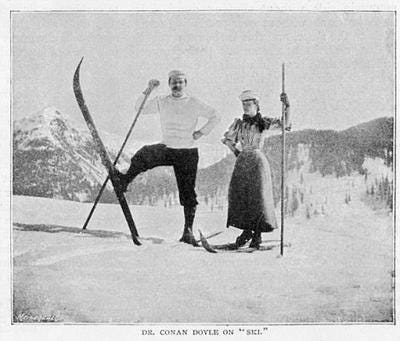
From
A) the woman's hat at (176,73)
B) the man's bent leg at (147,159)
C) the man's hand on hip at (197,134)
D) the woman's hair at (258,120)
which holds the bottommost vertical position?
the man's bent leg at (147,159)

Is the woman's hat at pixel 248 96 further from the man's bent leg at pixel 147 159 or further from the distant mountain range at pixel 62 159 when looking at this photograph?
the man's bent leg at pixel 147 159

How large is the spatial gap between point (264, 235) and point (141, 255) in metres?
0.76

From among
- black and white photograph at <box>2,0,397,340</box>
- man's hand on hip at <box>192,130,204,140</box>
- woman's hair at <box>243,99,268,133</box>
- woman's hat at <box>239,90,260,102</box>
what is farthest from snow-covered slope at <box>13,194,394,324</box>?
woman's hat at <box>239,90,260,102</box>

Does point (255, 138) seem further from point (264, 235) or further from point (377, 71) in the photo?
point (377, 71)

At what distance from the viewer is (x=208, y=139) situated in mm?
3594

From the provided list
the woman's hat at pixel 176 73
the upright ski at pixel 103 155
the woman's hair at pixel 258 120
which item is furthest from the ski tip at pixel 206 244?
the woman's hat at pixel 176 73

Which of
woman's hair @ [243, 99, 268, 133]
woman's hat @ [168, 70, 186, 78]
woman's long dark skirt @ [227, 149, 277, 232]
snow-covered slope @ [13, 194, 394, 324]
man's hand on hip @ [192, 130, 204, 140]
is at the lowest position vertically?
snow-covered slope @ [13, 194, 394, 324]

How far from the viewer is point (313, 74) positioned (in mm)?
3602

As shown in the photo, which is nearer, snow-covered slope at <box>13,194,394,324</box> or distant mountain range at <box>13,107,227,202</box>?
snow-covered slope at <box>13,194,394,324</box>

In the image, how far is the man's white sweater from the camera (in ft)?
11.8

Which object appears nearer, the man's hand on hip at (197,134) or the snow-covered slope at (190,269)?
the snow-covered slope at (190,269)

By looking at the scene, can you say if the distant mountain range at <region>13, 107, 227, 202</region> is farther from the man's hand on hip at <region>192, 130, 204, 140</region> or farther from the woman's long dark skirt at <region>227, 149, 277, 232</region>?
the woman's long dark skirt at <region>227, 149, 277, 232</region>

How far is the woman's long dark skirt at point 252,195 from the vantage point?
354 centimetres
